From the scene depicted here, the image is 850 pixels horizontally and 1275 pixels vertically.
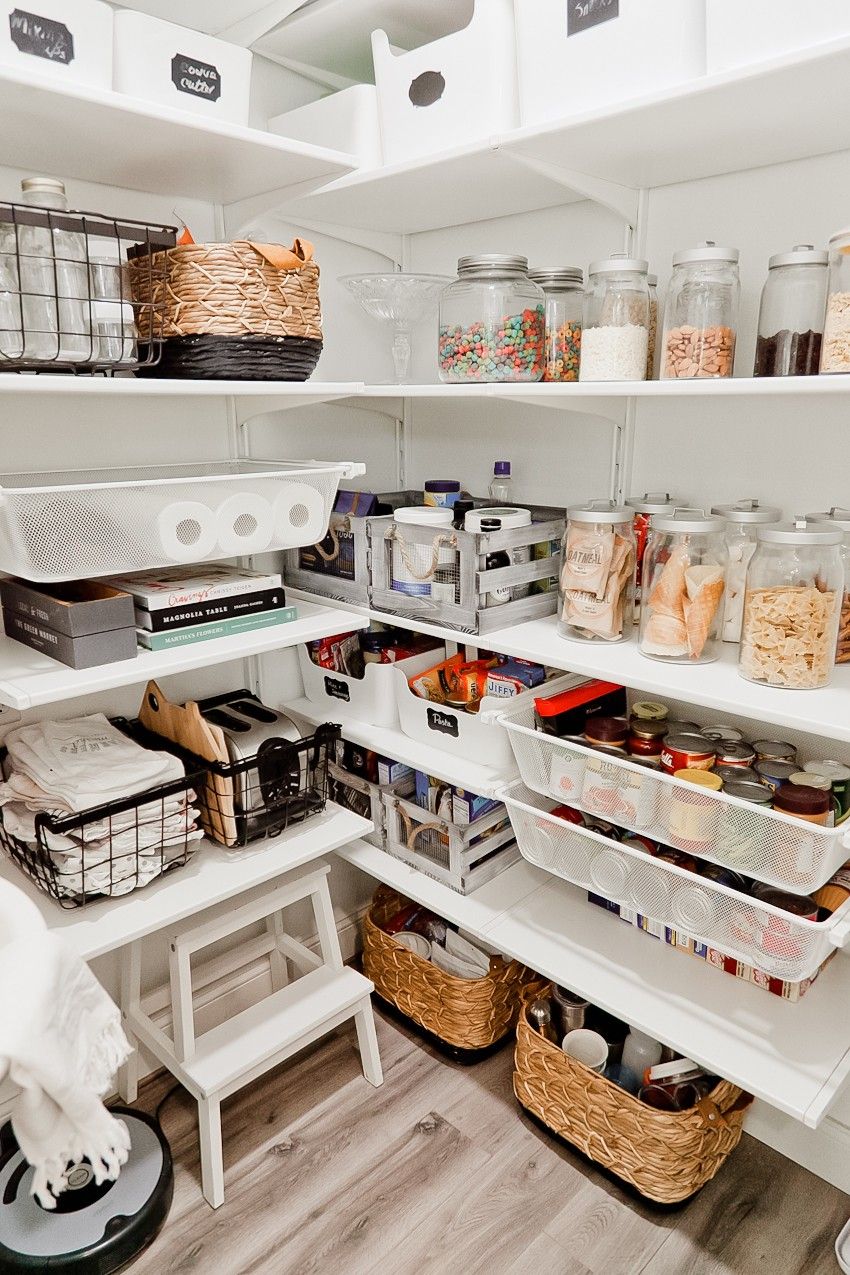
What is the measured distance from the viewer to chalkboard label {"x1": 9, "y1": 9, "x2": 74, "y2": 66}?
1126 millimetres

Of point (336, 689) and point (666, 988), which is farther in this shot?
point (336, 689)

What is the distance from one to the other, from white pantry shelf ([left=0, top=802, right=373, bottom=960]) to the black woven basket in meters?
0.88

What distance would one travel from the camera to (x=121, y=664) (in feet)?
4.55

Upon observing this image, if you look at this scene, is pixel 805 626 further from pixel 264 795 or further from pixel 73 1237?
pixel 73 1237

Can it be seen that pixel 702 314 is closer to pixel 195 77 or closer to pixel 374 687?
pixel 195 77

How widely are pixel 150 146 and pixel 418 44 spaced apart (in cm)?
69

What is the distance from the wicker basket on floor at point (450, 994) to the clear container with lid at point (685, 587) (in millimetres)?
883

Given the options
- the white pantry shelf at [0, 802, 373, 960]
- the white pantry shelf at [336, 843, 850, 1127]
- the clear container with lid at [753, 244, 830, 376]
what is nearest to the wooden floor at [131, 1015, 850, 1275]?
the white pantry shelf at [336, 843, 850, 1127]

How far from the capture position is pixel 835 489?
1.43 meters

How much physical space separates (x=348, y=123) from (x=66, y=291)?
26.7 inches

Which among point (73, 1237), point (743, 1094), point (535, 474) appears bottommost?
point (73, 1237)

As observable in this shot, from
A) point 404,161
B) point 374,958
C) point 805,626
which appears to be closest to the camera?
point 805,626

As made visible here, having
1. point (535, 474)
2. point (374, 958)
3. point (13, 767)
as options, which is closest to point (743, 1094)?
point (374, 958)

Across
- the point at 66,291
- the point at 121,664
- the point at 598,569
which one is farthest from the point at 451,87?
the point at 121,664
